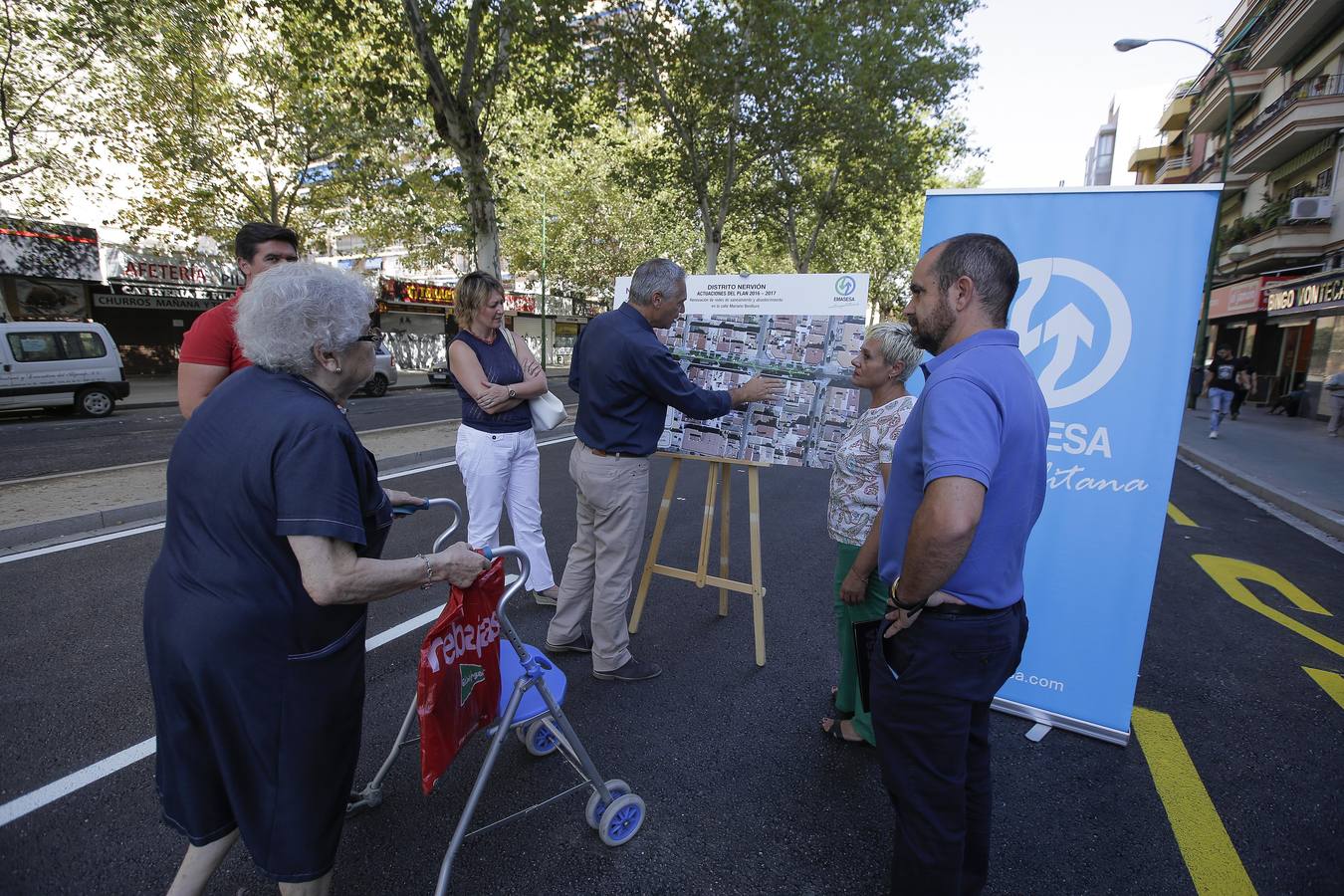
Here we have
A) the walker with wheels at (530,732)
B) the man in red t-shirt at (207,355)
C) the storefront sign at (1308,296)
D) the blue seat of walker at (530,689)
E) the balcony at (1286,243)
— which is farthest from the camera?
the balcony at (1286,243)

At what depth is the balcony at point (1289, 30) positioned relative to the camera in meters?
15.9

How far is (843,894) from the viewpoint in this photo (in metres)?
2.12

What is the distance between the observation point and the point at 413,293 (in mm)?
29453

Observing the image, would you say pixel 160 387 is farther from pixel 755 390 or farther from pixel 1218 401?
pixel 1218 401

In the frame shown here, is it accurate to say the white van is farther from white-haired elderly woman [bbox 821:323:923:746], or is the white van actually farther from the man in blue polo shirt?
the man in blue polo shirt

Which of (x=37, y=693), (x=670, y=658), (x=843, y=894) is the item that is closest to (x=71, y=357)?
(x=37, y=693)

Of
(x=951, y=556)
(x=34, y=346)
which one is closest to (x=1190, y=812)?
(x=951, y=556)

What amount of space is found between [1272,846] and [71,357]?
698 inches

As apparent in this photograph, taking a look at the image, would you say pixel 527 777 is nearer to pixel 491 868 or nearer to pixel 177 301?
pixel 491 868

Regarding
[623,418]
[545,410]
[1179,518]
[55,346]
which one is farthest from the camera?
[55,346]

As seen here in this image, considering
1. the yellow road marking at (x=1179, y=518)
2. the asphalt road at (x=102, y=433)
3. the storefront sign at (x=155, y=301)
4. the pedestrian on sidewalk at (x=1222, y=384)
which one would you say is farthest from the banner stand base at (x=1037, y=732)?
the storefront sign at (x=155, y=301)

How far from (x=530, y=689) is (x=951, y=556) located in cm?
137

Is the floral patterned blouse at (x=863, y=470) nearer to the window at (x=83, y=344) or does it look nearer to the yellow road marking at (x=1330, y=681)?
the yellow road marking at (x=1330, y=681)

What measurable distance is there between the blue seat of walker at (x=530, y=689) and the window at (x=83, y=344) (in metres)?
15.5
